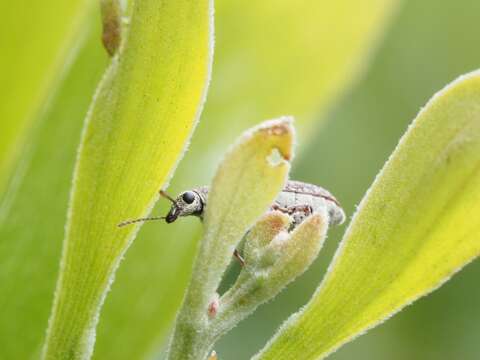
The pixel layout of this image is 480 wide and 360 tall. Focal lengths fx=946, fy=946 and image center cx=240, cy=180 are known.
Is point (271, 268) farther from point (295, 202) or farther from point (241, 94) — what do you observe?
point (241, 94)

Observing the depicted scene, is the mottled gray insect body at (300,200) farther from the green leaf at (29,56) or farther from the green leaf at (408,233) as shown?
the green leaf at (29,56)

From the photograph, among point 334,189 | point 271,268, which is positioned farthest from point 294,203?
point 334,189

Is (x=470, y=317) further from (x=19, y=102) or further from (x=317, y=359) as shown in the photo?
(x=317, y=359)

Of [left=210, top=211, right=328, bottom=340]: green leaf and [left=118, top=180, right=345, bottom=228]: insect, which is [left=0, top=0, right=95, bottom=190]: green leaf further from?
[left=210, top=211, right=328, bottom=340]: green leaf

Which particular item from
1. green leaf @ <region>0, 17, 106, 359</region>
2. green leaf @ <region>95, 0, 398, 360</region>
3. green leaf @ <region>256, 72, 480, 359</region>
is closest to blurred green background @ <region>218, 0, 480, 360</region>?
green leaf @ <region>95, 0, 398, 360</region>

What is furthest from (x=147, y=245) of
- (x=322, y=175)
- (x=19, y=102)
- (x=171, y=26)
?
(x=322, y=175)

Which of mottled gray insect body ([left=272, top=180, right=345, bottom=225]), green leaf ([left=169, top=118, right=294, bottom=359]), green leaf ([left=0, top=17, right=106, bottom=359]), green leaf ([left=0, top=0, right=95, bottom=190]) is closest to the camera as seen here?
green leaf ([left=169, top=118, right=294, bottom=359])
